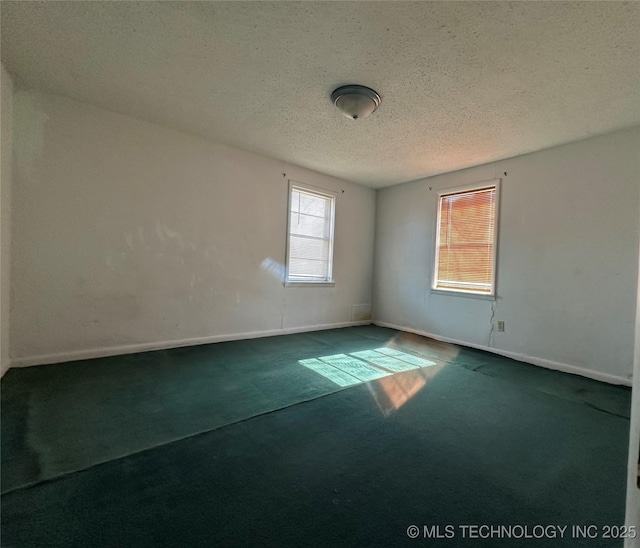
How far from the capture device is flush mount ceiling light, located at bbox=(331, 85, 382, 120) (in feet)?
8.02

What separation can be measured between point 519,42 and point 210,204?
3.29m

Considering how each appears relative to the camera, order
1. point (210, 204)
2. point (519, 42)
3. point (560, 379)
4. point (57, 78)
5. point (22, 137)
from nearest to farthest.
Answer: point (519, 42) → point (57, 78) → point (22, 137) → point (560, 379) → point (210, 204)

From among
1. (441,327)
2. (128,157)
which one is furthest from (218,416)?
(441,327)

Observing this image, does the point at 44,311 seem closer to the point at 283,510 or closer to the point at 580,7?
the point at 283,510

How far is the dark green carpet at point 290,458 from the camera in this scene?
1.18m

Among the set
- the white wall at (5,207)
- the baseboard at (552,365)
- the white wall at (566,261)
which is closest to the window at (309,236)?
the white wall at (566,261)

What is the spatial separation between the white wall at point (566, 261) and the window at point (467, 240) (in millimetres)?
128

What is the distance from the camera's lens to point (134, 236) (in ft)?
10.6

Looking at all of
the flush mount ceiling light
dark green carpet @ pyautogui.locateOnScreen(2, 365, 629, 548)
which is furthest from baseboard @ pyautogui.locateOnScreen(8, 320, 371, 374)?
the flush mount ceiling light

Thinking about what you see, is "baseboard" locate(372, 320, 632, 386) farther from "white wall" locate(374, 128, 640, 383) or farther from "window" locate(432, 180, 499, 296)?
"window" locate(432, 180, 499, 296)

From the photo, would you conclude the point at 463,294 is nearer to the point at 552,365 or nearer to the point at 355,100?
the point at 552,365

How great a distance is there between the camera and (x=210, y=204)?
3.72m

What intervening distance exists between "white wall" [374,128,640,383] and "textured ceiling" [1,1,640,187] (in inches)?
14.2

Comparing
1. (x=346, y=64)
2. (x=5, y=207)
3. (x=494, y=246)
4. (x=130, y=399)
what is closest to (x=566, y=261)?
(x=494, y=246)
